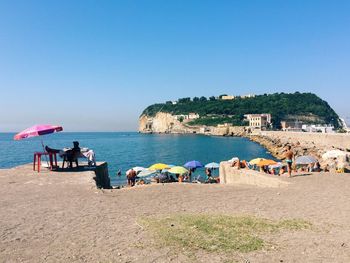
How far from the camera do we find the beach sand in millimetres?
6789

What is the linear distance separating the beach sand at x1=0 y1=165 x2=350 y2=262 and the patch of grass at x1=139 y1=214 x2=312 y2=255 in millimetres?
302

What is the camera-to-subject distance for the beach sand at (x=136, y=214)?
6.79 metres

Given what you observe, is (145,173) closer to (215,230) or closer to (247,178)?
(247,178)

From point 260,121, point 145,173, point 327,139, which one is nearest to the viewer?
point 145,173

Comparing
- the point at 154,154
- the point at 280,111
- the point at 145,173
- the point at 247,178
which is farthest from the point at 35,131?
the point at 280,111

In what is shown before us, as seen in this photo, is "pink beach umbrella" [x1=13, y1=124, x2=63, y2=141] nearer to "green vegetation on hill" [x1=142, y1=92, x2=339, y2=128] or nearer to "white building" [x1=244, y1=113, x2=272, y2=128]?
"white building" [x1=244, y1=113, x2=272, y2=128]

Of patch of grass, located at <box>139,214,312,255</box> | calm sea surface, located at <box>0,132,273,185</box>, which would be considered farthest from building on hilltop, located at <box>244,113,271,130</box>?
patch of grass, located at <box>139,214,312,255</box>

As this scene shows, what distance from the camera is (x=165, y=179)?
2197cm

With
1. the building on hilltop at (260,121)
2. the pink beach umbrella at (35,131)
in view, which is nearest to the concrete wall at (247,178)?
the pink beach umbrella at (35,131)

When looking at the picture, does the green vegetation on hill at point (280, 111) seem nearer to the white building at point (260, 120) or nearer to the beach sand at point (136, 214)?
the white building at point (260, 120)

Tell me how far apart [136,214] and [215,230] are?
281 centimetres

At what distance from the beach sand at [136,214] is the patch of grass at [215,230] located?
0.30 metres

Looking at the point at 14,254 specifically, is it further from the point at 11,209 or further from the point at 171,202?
the point at 171,202

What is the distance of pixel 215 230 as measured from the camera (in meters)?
8.21
